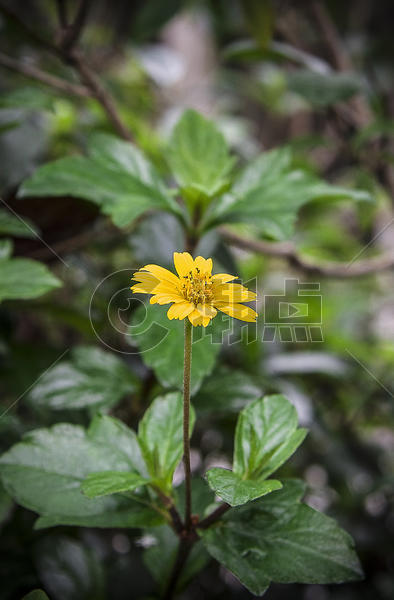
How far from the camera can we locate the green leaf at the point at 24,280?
1.69 ft

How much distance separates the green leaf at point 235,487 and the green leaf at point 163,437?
0.07 m

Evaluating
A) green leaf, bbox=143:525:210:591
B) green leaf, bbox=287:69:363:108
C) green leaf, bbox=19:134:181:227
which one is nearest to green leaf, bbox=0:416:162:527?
green leaf, bbox=143:525:210:591

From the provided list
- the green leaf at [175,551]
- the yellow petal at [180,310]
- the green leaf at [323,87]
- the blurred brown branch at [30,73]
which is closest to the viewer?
the yellow petal at [180,310]

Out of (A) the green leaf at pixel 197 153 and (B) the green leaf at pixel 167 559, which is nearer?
(B) the green leaf at pixel 167 559

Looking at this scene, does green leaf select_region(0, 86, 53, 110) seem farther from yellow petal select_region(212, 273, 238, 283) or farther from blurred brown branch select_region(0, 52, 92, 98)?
yellow petal select_region(212, 273, 238, 283)

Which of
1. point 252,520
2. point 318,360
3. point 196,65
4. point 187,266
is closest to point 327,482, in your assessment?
point 318,360

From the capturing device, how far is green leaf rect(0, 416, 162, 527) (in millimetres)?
442

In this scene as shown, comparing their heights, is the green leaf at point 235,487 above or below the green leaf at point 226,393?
below

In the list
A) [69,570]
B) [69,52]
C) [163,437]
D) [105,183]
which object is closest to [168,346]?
[163,437]

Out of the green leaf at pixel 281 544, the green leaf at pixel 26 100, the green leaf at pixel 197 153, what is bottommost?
the green leaf at pixel 281 544

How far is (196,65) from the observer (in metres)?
2.28

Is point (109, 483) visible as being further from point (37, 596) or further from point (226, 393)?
point (226, 393)

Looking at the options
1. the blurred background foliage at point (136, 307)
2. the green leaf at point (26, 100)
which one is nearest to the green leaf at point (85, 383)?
the blurred background foliage at point (136, 307)

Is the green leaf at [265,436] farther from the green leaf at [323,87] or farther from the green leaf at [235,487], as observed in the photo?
the green leaf at [323,87]
